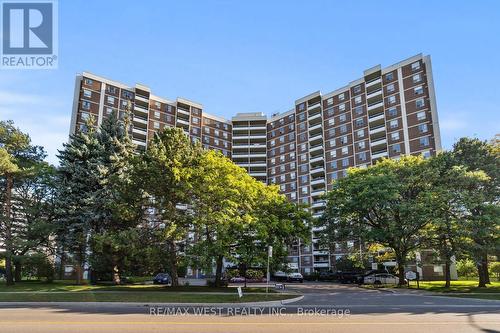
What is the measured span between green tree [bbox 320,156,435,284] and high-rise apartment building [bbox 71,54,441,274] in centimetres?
3633

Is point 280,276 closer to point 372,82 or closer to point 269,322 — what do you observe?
point 269,322

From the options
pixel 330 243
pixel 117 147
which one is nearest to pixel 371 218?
pixel 330 243

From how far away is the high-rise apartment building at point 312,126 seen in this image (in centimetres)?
7900

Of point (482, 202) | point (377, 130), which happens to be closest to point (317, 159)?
point (377, 130)

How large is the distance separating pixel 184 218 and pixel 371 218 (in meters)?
22.2

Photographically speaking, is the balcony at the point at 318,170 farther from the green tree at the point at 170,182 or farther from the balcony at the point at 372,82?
the green tree at the point at 170,182

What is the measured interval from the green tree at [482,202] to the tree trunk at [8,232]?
42.1 meters

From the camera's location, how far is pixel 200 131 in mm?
101250

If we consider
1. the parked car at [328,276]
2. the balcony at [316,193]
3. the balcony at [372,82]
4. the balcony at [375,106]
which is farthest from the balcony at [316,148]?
the parked car at [328,276]

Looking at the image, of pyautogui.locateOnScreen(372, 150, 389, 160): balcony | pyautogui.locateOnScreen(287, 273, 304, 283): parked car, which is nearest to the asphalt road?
pyautogui.locateOnScreen(287, 273, 304, 283): parked car

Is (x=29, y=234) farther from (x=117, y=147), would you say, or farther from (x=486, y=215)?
(x=486, y=215)

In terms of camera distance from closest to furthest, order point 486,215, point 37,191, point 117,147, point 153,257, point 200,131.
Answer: point 153,257 < point 486,215 < point 117,147 < point 37,191 < point 200,131

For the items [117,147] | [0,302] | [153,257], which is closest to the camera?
[0,302]

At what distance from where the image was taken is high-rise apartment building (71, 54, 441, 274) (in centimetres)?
7900
